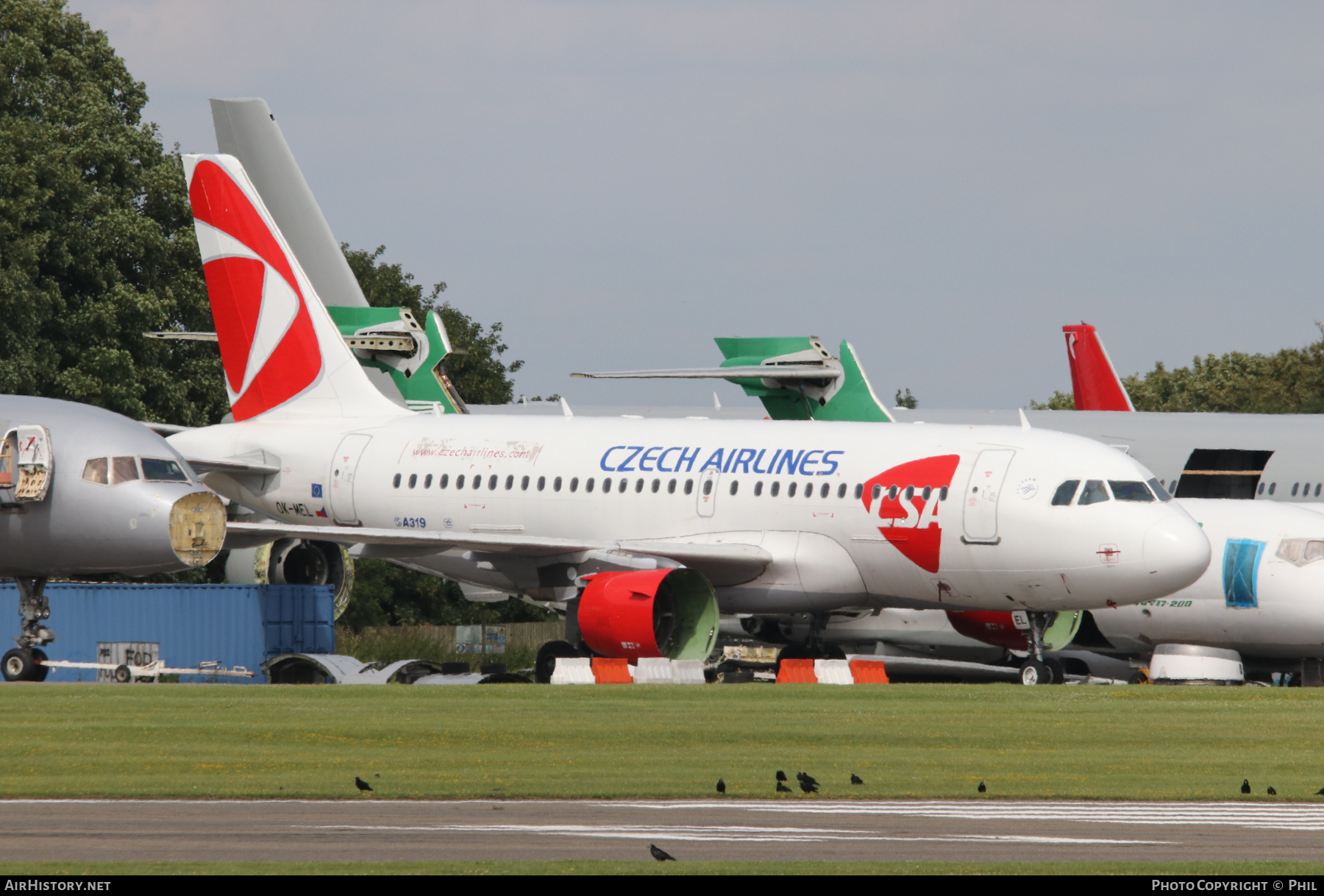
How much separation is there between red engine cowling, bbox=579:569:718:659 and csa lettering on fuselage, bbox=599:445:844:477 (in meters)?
2.65

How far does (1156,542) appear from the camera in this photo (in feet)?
90.9

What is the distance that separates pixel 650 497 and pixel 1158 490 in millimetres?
8604

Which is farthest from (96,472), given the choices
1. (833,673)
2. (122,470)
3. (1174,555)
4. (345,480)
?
(1174,555)

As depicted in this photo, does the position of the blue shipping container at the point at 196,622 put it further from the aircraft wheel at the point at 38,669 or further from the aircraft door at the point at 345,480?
the aircraft wheel at the point at 38,669

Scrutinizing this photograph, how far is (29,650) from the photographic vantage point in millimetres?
29047

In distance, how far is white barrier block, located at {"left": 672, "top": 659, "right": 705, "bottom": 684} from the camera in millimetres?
28688

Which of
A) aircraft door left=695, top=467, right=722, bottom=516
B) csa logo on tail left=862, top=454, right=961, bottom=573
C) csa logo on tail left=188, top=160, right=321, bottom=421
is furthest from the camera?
csa logo on tail left=188, top=160, right=321, bottom=421

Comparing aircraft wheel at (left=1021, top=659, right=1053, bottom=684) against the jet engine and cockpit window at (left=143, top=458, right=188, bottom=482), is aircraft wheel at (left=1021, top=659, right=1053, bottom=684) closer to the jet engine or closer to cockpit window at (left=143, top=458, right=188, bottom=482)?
cockpit window at (left=143, top=458, right=188, bottom=482)

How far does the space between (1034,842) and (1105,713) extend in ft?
33.3

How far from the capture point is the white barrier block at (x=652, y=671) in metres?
28.2

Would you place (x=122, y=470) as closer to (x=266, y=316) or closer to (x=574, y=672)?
(x=574, y=672)

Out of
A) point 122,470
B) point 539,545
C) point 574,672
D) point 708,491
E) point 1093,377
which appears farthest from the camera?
point 1093,377

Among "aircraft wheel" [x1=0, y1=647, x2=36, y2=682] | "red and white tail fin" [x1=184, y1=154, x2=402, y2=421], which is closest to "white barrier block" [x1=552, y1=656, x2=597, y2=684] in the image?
"aircraft wheel" [x1=0, y1=647, x2=36, y2=682]

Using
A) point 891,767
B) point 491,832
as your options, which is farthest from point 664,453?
point 491,832
